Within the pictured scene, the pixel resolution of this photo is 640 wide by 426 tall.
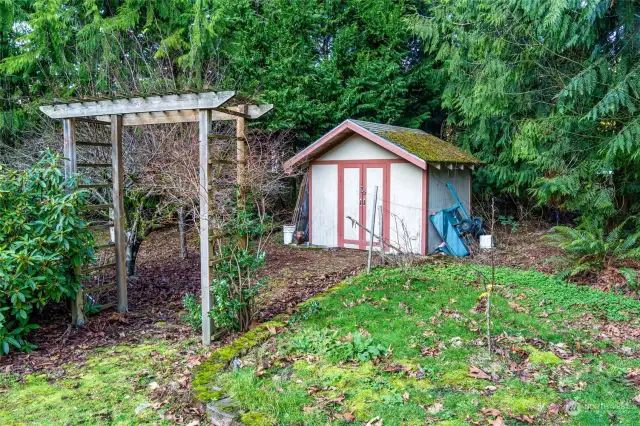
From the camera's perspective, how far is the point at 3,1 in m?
10.1

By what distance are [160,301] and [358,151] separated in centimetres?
532

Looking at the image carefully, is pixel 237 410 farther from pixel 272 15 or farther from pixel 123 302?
pixel 272 15

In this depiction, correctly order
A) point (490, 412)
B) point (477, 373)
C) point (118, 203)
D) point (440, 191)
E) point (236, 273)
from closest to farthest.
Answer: point (490, 412), point (477, 373), point (236, 273), point (118, 203), point (440, 191)

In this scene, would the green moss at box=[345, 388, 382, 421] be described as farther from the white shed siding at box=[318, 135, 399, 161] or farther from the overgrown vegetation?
the white shed siding at box=[318, 135, 399, 161]

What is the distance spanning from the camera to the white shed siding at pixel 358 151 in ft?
31.7

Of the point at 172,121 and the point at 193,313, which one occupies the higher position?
the point at 172,121

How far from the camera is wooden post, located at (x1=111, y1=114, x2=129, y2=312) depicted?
5488 mm

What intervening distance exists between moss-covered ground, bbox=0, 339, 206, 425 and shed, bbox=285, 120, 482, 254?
5.64m

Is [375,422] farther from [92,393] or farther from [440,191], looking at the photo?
[440,191]

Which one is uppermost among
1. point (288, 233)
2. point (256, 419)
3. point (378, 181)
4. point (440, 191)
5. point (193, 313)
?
point (378, 181)

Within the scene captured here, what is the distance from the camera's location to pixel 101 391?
11.7ft

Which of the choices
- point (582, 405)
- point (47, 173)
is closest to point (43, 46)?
point (47, 173)

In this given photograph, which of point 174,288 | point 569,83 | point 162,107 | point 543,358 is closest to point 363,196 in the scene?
point 569,83

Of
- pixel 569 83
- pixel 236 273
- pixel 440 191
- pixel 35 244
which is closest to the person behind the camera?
pixel 35 244
